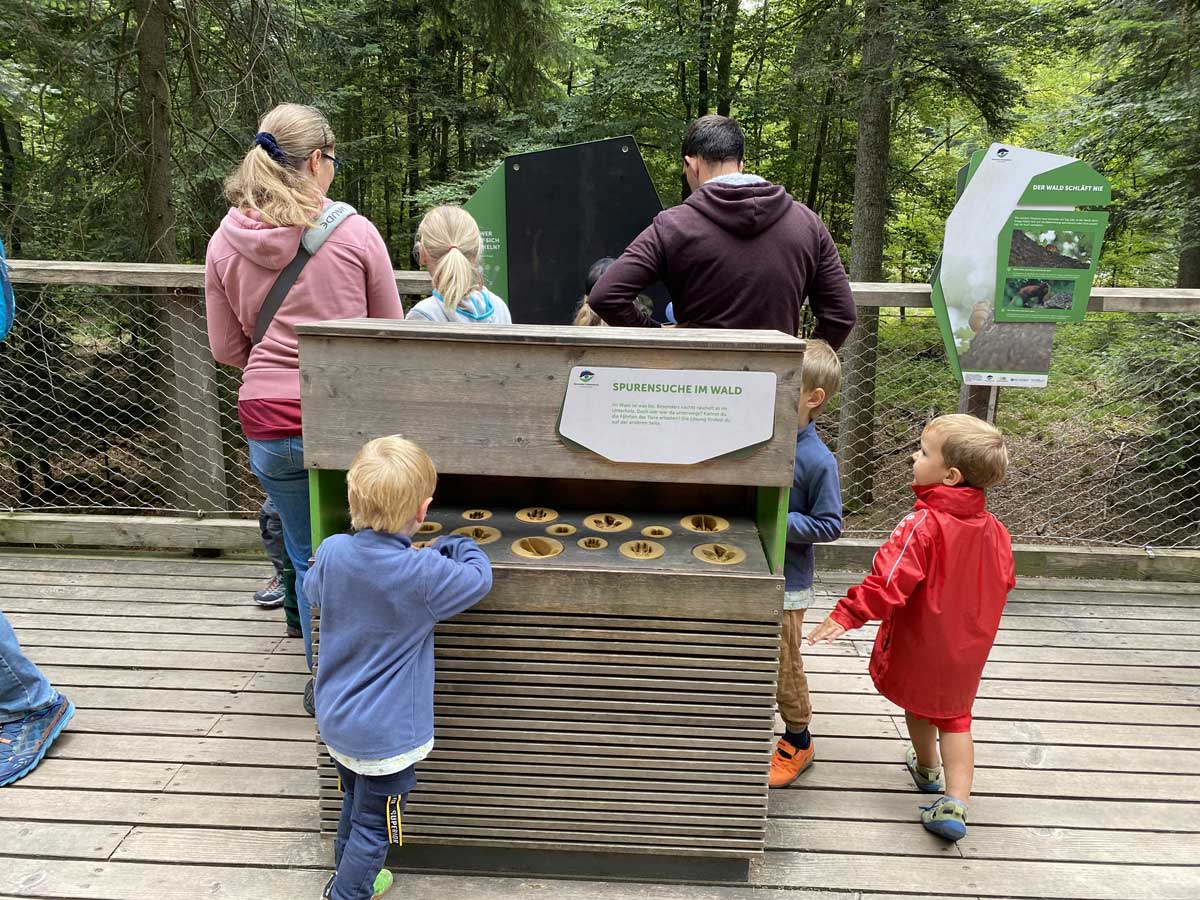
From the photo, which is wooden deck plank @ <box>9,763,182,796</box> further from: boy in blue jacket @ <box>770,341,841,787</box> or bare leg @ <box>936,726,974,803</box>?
bare leg @ <box>936,726,974,803</box>

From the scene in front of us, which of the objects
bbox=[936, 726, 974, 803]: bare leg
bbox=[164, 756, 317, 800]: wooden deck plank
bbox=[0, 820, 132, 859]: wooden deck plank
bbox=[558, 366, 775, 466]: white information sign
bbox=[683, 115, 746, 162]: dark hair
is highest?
bbox=[683, 115, 746, 162]: dark hair

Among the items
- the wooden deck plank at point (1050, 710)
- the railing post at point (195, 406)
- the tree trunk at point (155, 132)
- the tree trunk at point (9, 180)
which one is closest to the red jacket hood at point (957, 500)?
the wooden deck plank at point (1050, 710)

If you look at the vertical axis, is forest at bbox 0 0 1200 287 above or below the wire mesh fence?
above

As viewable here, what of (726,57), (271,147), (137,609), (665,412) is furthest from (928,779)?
(726,57)

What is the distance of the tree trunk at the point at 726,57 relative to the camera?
10234 mm

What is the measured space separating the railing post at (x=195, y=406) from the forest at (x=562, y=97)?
6.45 feet

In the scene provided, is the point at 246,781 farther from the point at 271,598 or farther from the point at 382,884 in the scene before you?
the point at 271,598

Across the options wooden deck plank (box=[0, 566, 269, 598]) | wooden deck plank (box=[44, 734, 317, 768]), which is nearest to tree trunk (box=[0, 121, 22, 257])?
wooden deck plank (box=[0, 566, 269, 598])

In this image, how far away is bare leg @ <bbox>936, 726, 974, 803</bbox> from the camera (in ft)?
7.57

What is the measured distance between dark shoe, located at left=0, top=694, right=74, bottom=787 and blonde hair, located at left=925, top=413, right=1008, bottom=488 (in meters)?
2.71

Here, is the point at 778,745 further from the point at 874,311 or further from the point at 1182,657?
the point at 874,311

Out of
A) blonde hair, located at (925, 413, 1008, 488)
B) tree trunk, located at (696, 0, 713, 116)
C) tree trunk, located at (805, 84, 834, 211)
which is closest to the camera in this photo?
blonde hair, located at (925, 413, 1008, 488)

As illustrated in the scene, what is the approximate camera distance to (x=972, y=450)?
212 centimetres

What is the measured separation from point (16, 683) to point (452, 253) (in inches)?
72.2
